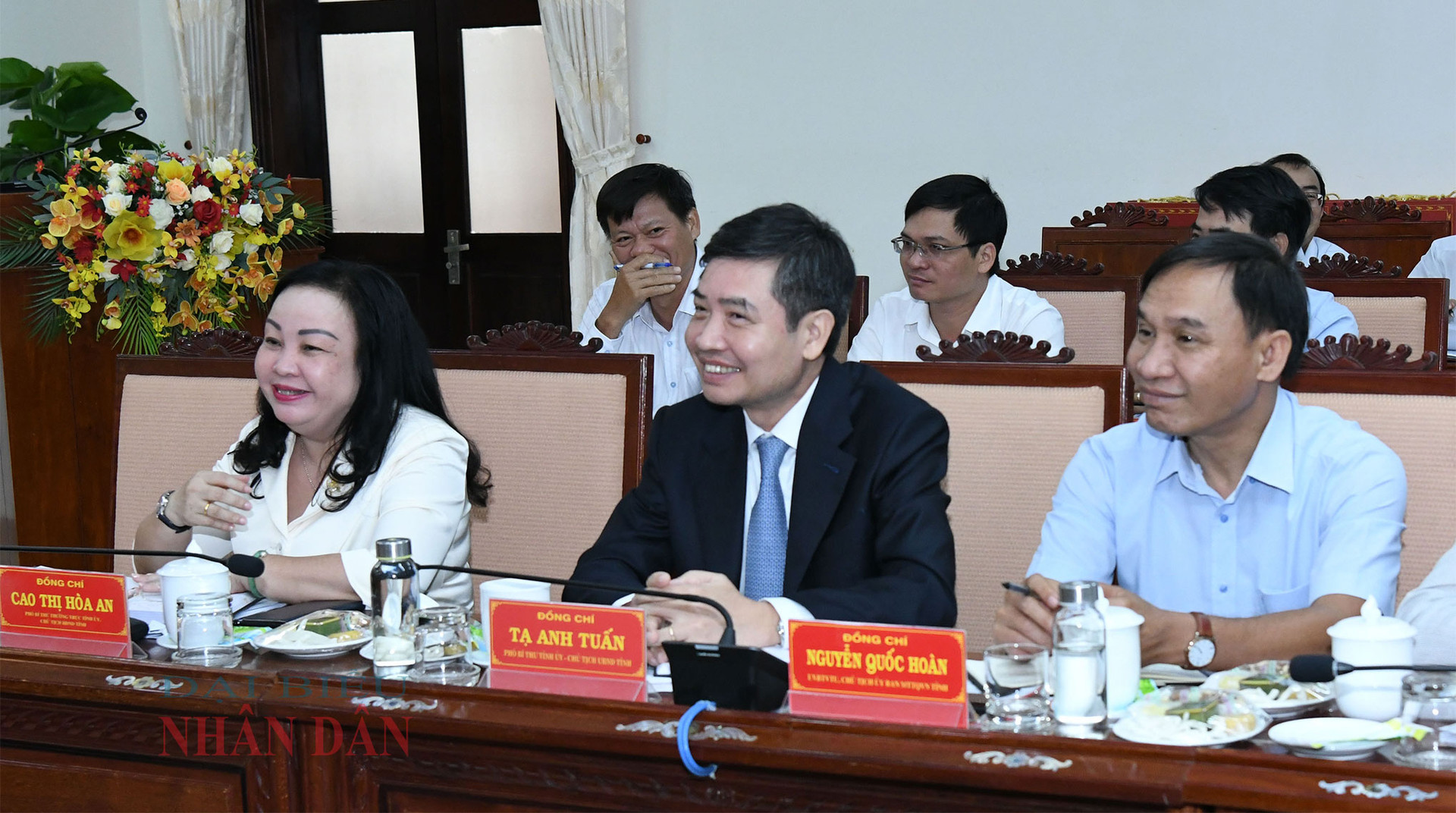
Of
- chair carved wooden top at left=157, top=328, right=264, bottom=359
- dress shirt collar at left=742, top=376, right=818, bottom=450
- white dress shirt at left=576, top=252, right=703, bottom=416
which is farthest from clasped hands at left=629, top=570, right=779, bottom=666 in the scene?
white dress shirt at left=576, top=252, right=703, bottom=416

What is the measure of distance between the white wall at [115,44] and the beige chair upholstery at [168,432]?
3.98 metres

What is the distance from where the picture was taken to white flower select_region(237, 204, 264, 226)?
2762 millimetres

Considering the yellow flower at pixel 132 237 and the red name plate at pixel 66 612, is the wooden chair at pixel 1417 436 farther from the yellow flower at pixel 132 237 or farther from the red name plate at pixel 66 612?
the yellow flower at pixel 132 237

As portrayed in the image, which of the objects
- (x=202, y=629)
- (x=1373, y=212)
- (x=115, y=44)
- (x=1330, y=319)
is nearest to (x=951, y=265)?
(x=1330, y=319)

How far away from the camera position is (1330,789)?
0.98 meters

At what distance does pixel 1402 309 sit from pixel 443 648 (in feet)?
7.99

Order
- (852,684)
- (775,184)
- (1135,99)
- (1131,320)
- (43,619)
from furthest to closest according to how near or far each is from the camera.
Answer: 1. (775,184)
2. (1135,99)
3. (1131,320)
4. (43,619)
5. (852,684)

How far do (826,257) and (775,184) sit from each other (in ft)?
13.1

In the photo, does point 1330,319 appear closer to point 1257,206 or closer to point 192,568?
point 1257,206

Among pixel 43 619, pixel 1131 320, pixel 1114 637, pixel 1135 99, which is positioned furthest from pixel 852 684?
pixel 1135 99

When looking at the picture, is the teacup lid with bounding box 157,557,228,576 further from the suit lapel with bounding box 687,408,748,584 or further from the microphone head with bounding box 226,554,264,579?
the suit lapel with bounding box 687,408,748,584

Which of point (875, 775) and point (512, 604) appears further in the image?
A: point (512, 604)

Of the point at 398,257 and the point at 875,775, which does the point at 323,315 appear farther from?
the point at 398,257

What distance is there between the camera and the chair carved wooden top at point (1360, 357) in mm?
1810
